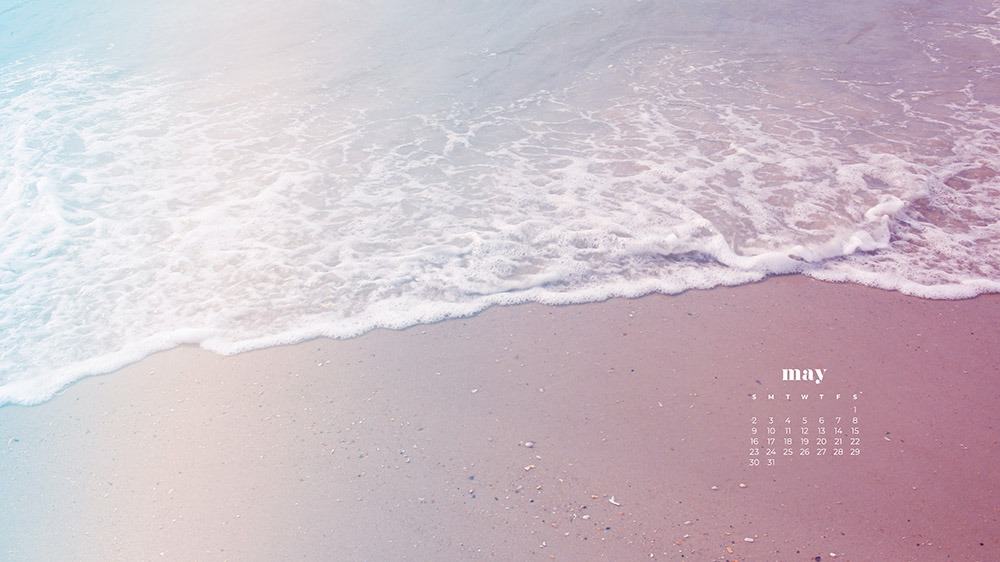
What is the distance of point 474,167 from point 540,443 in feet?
10.1

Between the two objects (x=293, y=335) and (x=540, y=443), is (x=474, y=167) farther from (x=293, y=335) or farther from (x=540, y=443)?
(x=540, y=443)

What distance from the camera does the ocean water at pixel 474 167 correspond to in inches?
173

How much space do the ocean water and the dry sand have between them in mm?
302

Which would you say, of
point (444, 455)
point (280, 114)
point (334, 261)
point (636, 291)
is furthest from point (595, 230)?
point (280, 114)

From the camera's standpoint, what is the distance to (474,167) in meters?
5.85

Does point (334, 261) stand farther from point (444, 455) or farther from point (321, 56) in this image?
point (321, 56)

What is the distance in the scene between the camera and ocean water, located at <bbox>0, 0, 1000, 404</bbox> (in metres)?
4.40

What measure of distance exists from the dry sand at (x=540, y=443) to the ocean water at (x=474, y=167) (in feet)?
0.99
